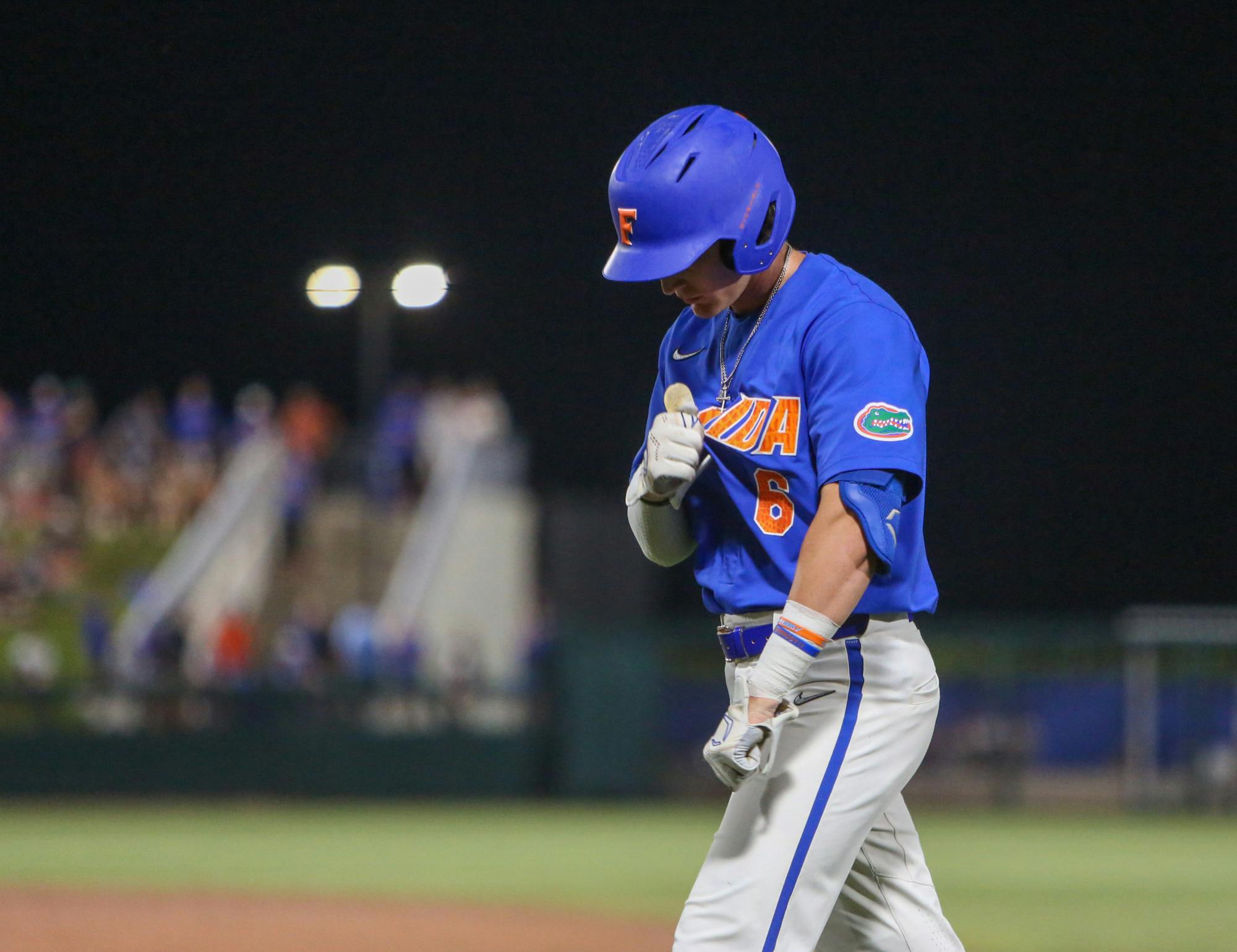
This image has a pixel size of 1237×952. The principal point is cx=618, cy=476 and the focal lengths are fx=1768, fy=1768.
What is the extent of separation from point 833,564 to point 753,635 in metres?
0.32

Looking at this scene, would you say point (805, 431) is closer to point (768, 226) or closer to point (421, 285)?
point (768, 226)

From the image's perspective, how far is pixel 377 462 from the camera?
19.4m

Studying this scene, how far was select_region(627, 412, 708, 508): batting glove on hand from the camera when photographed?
3.20 meters

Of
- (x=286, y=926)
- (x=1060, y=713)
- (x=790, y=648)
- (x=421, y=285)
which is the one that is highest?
(x=421, y=285)

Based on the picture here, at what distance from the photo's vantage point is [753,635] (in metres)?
3.28

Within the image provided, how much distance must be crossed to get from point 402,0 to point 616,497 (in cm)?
957

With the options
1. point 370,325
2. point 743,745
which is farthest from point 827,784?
point 370,325

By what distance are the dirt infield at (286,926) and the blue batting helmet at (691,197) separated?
14.7 feet

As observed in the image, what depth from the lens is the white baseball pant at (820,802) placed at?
310cm

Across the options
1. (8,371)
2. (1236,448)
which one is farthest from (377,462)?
(1236,448)

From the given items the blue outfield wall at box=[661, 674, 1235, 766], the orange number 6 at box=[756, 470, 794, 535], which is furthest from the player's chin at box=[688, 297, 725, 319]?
the blue outfield wall at box=[661, 674, 1235, 766]

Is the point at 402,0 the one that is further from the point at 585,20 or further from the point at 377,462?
the point at 377,462

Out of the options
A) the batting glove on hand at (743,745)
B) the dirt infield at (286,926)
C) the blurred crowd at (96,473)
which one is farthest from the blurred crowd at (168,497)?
the batting glove on hand at (743,745)

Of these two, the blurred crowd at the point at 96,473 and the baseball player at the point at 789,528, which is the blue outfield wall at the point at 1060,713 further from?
the baseball player at the point at 789,528
